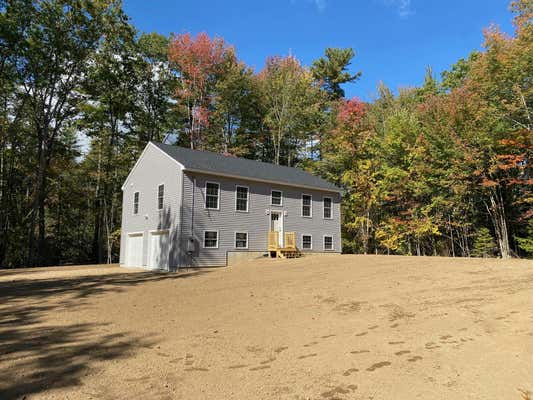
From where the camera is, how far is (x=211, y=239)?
701 inches

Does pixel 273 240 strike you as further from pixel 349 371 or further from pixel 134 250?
pixel 349 371

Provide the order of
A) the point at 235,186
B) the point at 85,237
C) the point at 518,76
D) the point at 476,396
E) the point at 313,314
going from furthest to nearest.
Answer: the point at 85,237, the point at 235,186, the point at 518,76, the point at 313,314, the point at 476,396

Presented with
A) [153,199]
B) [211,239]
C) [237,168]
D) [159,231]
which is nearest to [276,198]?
[237,168]

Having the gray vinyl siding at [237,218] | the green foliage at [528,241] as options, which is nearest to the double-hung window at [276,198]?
the gray vinyl siding at [237,218]

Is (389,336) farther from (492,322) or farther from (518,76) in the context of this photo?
(518,76)

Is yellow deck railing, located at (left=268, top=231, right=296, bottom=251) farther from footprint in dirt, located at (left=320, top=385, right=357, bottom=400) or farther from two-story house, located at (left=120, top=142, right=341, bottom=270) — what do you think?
footprint in dirt, located at (left=320, top=385, right=357, bottom=400)

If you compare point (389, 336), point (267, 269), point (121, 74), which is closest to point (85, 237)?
point (121, 74)

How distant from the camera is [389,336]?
543 centimetres

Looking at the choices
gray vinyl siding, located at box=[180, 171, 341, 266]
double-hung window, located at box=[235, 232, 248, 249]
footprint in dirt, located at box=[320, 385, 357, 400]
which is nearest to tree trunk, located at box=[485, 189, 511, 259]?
gray vinyl siding, located at box=[180, 171, 341, 266]

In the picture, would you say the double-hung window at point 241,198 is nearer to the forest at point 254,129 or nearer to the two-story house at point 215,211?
the two-story house at point 215,211

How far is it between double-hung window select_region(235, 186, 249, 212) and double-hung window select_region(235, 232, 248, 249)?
1.31m

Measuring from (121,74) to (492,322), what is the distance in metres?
31.8

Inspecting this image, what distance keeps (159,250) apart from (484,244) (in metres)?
17.9

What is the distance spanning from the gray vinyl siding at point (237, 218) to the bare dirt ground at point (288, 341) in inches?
278
